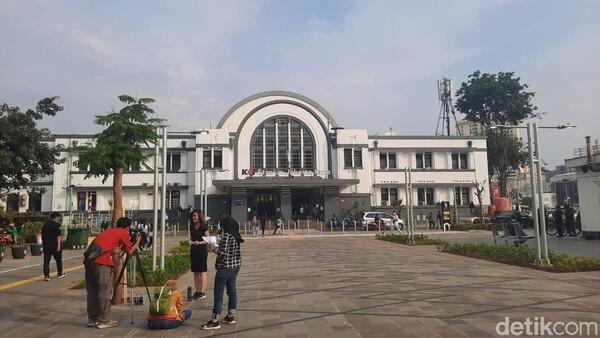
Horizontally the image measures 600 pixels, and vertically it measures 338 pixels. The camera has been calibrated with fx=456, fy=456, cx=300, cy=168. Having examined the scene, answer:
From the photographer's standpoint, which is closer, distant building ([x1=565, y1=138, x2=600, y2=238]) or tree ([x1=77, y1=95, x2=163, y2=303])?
tree ([x1=77, y1=95, x2=163, y2=303])

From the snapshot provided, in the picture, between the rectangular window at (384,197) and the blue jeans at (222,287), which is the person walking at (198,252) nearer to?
the blue jeans at (222,287)

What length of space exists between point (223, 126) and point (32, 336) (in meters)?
35.8

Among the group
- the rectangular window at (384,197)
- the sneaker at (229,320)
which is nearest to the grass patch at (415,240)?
the sneaker at (229,320)

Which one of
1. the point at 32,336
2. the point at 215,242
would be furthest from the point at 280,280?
the point at 32,336

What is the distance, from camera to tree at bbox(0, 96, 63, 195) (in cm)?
2167

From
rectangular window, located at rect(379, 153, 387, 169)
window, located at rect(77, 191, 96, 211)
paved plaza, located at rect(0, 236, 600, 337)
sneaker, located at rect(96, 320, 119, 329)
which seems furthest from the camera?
rectangular window, located at rect(379, 153, 387, 169)

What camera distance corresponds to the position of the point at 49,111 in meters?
23.9

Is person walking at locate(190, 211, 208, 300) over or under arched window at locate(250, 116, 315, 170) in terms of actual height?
under

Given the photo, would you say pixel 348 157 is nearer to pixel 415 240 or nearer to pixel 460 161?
pixel 460 161

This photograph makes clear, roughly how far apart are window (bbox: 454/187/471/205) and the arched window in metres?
14.2

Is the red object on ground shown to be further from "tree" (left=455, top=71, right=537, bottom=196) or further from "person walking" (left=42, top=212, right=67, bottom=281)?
"person walking" (left=42, top=212, right=67, bottom=281)

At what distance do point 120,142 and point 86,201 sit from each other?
3263 centimetres

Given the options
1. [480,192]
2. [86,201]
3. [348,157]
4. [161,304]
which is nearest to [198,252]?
[161,304]

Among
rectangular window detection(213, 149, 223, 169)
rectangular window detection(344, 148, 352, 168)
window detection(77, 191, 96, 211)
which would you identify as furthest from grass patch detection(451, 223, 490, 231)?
window detection(77, 191, 96, 211)
